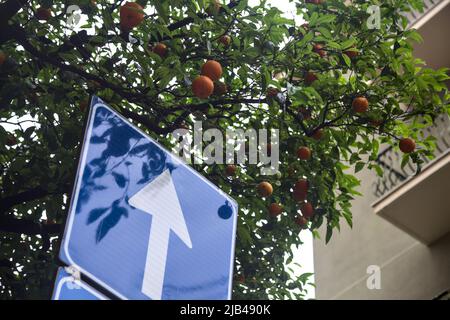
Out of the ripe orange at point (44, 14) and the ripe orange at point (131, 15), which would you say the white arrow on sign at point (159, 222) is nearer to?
the ripe orange at point (131, 15)

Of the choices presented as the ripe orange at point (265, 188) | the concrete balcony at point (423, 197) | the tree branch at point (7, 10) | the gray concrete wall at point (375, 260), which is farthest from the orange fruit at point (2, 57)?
the gray concrete wall at point (375, 260)

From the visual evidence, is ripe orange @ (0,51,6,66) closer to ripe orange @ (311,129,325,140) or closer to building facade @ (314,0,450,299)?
ripe orange @ (311,129,325,140)

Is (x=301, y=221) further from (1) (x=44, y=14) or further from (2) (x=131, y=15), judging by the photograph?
(1) (x=44, y=14)

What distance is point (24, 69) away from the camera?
19.4 feet

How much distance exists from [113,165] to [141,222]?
154mm

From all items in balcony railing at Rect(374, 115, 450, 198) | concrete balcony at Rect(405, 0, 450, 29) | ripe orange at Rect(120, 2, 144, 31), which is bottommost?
ripe orange at Rect(120, 2, 144, 31)

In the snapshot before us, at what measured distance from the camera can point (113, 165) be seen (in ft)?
5.65

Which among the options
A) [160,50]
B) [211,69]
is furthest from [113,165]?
[160,50]

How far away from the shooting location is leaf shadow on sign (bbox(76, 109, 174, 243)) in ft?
5.28

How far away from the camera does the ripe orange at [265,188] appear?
248 inches

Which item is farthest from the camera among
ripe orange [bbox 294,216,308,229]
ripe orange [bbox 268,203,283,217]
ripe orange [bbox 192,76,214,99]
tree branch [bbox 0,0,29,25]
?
ripe orange [bbox 294,216,308,229]

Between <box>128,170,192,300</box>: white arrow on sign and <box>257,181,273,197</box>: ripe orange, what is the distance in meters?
4.42

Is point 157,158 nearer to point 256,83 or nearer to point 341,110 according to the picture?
point 256,83

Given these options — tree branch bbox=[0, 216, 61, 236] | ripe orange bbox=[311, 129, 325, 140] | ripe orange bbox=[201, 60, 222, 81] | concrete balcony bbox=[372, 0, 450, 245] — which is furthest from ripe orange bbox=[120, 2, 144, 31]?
concrete balcony bbox=[372, 0, 450, 245]
